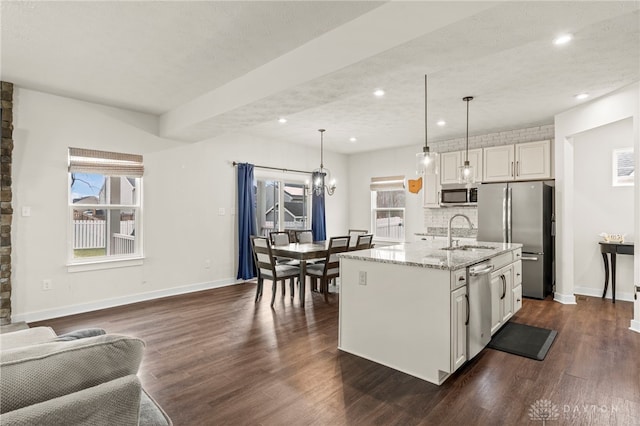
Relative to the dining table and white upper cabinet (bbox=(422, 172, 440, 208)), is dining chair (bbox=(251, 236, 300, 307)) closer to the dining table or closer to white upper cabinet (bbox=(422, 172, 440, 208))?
the dining table

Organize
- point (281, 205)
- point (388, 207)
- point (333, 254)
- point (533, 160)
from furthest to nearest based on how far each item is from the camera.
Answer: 1. point (388, 207)
2. point (281, 205)
3. point (533, 160)
4. point (333, 254)

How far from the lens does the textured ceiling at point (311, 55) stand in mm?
2205

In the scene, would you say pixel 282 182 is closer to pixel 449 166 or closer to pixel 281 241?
pixel 281 241

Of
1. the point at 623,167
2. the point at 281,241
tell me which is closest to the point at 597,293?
the point at 623,167

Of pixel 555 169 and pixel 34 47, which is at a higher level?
pixel 34 47

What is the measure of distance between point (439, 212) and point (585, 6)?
16.7 feet

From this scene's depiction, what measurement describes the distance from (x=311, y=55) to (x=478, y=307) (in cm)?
254

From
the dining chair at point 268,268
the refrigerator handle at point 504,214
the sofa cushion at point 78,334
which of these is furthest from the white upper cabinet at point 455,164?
the sofa cushion at point 78,334

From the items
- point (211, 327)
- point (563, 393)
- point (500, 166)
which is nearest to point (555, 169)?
point (500, 166)

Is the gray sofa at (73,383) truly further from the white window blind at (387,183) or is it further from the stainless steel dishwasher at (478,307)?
the white window blind at (387,183)

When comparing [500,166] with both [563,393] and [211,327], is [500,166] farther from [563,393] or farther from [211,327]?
[211,327]

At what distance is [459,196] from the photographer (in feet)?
20.0

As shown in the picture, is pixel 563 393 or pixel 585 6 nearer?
pixel 585 6

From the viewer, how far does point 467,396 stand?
236 cm
